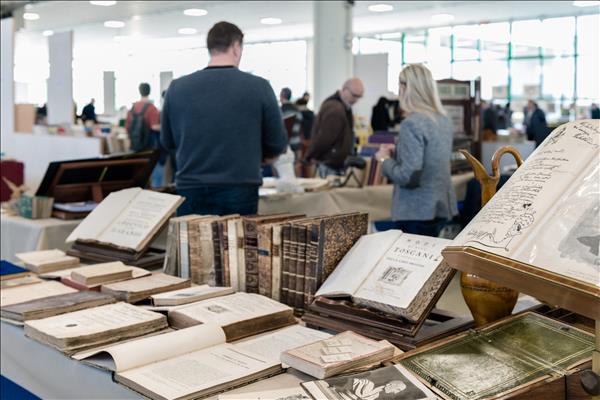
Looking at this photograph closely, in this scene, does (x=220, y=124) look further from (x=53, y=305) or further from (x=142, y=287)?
(x=53, y=305)

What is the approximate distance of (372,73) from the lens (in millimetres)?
8984

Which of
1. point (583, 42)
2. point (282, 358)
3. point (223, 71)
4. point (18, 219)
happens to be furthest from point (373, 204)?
point (583, 42)

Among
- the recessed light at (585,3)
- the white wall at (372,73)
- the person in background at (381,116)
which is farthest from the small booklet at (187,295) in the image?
the recessed light at (585,3)

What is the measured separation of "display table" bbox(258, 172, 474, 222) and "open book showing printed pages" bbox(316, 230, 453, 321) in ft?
7.22

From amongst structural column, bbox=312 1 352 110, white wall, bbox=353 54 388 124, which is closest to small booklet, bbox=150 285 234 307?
structural column, bbox=312 1 352 110

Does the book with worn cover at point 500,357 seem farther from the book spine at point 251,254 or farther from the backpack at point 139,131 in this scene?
the backpack at point 139,131

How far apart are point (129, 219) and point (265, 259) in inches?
30.8

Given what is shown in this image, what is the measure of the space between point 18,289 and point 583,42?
46.6ft

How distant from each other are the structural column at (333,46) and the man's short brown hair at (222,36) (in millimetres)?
5477

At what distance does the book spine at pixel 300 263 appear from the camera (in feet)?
5.86

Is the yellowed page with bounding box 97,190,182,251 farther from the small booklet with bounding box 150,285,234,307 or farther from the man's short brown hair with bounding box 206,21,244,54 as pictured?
the man's short brown hair with bounding box 206,21,244,54

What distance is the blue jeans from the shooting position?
3.00 metres

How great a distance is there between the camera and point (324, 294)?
5.56 feet

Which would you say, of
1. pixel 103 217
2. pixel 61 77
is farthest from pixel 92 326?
pixel 61 77
